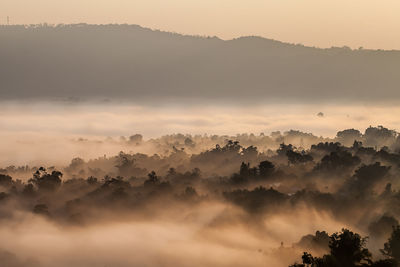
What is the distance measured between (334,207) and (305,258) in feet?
179

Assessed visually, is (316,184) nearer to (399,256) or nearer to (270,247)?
(270,247)

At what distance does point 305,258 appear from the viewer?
47250 millimetres

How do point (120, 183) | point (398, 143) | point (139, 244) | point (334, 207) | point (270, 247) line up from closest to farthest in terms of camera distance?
point (270, 247) → point (334, 207) → point (139, 244) → point (120, 183) → point (398, 143)

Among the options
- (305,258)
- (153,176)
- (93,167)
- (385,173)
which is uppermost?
(93,167)

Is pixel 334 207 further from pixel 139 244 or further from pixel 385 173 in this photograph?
pixel 139 244

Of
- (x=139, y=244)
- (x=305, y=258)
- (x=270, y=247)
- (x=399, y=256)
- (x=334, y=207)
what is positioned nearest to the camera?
(x=305, y=258)

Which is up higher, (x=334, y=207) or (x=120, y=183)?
(x=120, y=183)

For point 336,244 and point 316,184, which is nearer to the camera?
point 336,244

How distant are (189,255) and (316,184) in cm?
Result: 3346

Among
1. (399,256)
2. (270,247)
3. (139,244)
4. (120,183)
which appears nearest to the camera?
(399,256)

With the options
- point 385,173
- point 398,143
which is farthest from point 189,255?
point 398,143

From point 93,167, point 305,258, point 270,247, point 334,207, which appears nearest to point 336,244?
point 305,258

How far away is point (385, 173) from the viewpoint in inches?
4331

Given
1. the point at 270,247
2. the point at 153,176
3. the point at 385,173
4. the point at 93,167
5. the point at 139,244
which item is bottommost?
the point at 270,247
